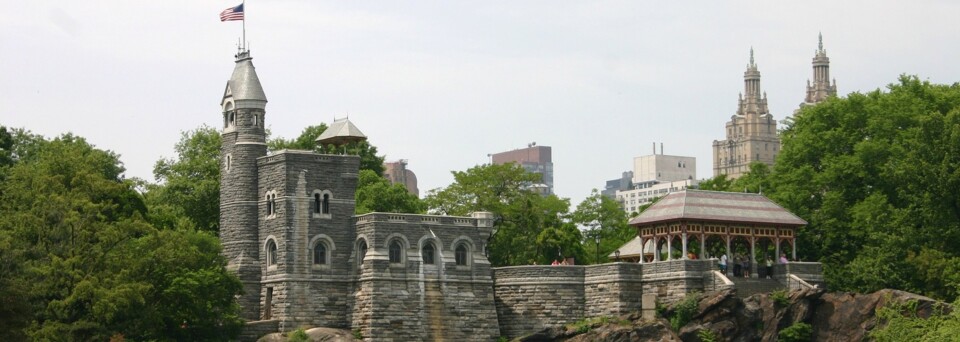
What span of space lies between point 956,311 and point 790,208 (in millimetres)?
15568

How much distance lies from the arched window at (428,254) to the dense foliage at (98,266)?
794 cm

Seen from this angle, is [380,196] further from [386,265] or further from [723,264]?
[723,264]

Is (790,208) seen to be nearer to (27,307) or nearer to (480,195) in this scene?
(480,195)

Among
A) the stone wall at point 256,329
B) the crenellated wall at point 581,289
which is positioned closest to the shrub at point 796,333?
the crenellated wall at point 581,289

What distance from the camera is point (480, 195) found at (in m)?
94.8

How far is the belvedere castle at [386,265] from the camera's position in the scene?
73875mm

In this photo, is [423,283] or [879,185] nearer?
[423,283]

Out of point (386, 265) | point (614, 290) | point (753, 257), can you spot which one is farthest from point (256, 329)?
point (753, 257)

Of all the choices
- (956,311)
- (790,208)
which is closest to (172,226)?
(790,208)

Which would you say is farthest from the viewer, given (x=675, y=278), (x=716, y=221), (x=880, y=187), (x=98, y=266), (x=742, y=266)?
(x=880, y=187)

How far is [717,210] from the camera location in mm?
74312

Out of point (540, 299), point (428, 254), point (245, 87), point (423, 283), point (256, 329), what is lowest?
point (256, 329)

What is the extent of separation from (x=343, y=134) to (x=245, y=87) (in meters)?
4.51

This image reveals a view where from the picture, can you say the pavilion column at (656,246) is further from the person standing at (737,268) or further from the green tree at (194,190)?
the green tree at (194,190)
